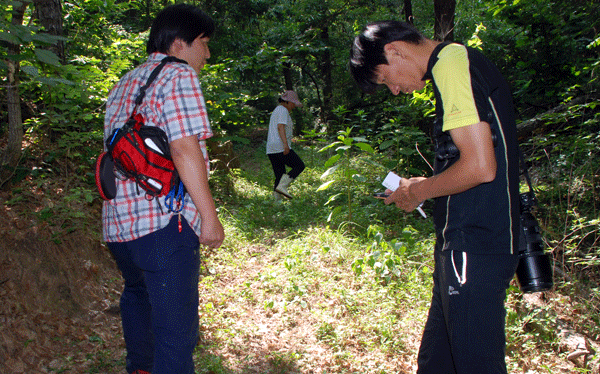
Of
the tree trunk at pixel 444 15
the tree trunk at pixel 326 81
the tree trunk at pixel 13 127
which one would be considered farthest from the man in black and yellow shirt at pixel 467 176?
the tree trunk at pixel 326 81

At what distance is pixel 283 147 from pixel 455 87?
5723 mm

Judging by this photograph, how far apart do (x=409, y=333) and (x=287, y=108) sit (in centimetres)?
503

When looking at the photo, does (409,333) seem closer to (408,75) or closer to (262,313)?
(262,313)

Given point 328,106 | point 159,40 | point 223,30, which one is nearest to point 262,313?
point 159,40

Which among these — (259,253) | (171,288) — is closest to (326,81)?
(259,253)

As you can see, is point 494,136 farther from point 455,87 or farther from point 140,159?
point 140,159

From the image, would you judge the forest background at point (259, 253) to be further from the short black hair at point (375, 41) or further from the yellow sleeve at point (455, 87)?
the yellow sleeve at point (455, 87)

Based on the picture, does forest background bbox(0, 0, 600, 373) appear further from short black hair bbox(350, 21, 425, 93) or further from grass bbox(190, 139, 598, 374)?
short black hair bbox(350, 21, 425, 93)

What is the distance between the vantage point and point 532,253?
182cm

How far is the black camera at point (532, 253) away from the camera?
71.5 inches

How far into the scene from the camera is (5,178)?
429 cm

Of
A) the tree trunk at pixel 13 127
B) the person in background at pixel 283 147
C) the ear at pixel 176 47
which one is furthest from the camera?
the person in background at pixel 283 147

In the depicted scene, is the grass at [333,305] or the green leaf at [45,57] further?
the grass at [333,305]

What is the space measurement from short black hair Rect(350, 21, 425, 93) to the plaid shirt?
72 centimetres
